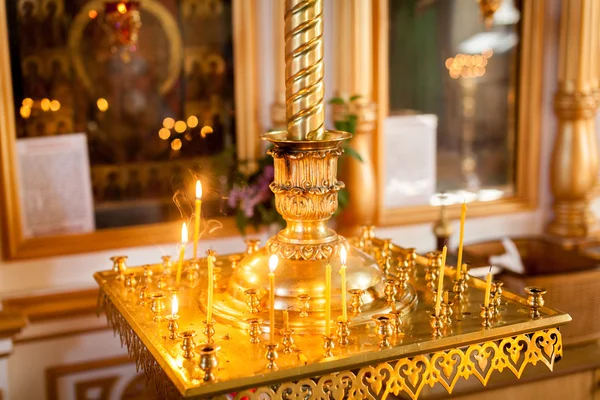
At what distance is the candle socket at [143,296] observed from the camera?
138 centimetres

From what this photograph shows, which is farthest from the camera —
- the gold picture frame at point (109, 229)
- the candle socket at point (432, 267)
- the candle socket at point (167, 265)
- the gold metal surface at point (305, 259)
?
the gold picture frame at point (109, 229)

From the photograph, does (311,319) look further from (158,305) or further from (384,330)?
(158,305)

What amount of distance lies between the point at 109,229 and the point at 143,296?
1.76 meters

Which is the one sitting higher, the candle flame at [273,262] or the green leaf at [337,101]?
the green leaf at [337,101]

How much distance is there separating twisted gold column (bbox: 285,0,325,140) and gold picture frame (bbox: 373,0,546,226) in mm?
2200

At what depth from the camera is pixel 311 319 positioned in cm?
120

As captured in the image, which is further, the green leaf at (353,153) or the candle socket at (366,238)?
the green leaf at (353,153)

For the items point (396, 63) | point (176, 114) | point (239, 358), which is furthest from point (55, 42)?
point (239, 358)

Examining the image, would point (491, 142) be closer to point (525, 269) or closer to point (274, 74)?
point (525, 269)

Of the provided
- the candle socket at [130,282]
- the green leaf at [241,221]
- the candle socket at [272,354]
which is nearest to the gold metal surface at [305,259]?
the candle socket at [272,354]

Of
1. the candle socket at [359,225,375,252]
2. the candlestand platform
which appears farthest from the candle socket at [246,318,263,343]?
the candle socket at [359,225,375,252]

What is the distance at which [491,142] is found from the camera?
3.73 meters

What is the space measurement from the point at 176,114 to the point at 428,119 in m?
1.15

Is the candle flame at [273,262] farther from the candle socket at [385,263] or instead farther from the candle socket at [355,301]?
the candle socket at [385,263]
